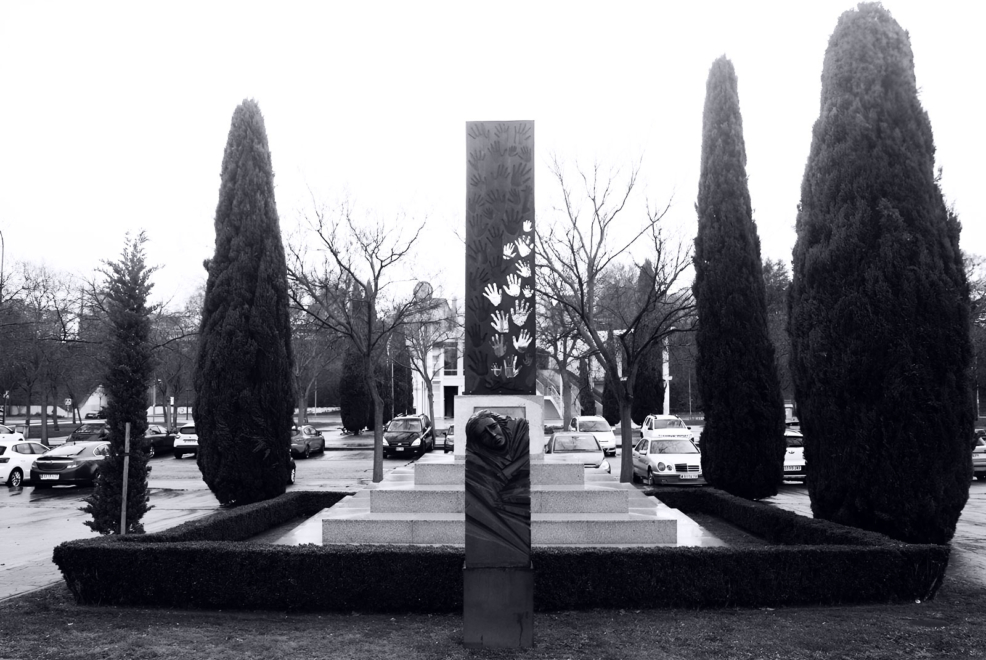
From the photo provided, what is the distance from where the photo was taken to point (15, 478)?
2036cm

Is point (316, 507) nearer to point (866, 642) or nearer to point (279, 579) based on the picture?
point (279, 579)

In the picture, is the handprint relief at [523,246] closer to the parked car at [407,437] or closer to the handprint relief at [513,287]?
the handprint relief at [513,287]

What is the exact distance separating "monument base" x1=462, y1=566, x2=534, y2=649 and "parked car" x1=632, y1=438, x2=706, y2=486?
41.3 feet

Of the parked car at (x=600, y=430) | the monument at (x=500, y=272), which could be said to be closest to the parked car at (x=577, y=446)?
the parked car at (x=600, y=430)

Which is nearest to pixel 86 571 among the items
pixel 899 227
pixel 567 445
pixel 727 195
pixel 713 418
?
pixel 899 227

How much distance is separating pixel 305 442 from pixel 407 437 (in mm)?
4124

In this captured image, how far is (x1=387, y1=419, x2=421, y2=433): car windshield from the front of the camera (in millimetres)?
32031

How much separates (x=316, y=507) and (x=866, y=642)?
1022cm

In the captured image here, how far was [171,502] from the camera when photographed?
16.8 meters

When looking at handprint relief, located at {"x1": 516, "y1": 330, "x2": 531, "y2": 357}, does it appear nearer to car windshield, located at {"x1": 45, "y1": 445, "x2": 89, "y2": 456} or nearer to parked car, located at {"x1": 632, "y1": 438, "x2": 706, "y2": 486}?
parked car, located at {"x1": 632, "y1": 438, "x2": 706, "y2": 486}

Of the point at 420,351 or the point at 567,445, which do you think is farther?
the point at 420,351

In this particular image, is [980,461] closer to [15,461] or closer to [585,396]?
[15,461]

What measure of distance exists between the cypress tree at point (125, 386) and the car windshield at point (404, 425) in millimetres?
22939

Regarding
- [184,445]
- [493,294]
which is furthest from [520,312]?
[184,445]
